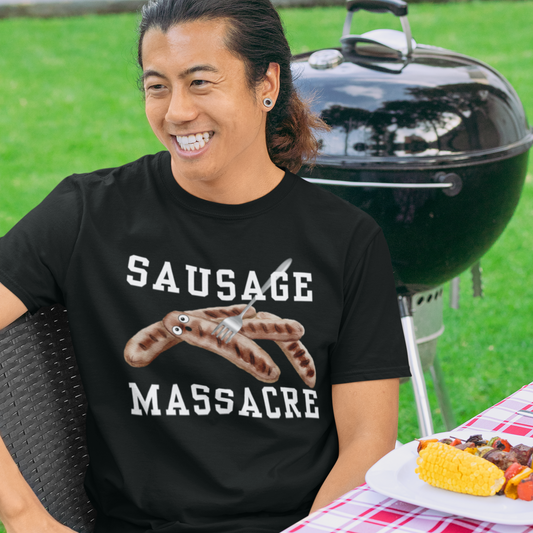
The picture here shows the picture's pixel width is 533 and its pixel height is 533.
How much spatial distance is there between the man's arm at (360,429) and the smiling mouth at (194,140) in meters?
0.53

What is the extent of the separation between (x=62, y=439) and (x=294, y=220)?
641mm

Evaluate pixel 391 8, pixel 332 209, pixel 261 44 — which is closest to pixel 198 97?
pixel 261 44

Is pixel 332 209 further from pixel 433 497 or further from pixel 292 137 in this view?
pixel 433 497

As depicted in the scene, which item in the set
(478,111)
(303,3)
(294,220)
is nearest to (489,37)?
(303,3)

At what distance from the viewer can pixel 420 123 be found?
212cm

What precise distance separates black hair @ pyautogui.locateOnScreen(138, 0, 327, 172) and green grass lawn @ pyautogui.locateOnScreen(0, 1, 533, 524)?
5.85 ft

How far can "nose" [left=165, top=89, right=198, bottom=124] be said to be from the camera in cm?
138

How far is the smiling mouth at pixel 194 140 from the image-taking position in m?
1.42

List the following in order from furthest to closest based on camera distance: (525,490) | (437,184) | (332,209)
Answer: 1. (437,184)
2. (332,209)
3. (525,490)

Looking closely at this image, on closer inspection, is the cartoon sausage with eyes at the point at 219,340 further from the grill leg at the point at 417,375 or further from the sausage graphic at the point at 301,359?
the grill leg at the point at 417,375

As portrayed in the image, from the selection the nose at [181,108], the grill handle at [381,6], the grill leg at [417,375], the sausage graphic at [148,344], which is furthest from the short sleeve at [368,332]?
the grill handle at [381,6]

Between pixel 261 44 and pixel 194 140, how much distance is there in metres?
0.24

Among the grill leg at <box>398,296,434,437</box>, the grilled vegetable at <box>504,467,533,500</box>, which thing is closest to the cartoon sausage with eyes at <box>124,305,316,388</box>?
the grilled vegetable at <box>504,467,533,500</box>

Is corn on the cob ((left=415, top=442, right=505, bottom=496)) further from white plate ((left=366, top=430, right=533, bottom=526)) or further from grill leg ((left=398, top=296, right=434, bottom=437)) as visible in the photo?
grill leg ((left=398, top=296, right=434, bottom=437))
